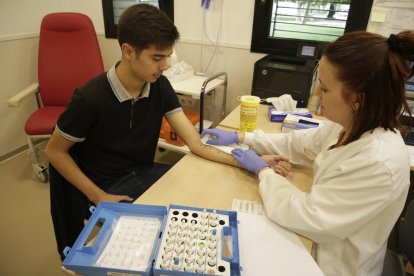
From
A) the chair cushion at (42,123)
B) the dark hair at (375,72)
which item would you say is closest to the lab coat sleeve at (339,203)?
the dark hair at (375,72)

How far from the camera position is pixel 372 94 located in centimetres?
77

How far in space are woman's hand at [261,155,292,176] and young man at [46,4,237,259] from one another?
0.15 metres

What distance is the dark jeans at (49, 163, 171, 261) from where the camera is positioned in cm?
121

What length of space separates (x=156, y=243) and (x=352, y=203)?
0.52m

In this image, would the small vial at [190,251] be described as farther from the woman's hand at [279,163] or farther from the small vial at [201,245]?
the woman's hand at [279,163]

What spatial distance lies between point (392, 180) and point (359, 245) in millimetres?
223

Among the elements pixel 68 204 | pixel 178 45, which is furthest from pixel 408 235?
pixel 178 45

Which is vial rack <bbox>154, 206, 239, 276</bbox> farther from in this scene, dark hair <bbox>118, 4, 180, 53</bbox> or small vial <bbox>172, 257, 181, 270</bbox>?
dark hair <bbox>118, 4, 180, 53</bbox>

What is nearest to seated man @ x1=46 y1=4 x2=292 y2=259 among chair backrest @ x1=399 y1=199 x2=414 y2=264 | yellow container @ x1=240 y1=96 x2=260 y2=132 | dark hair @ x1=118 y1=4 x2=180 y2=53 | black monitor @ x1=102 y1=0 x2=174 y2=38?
dark hair @ x1=118 y1=4 x2=180 y2=53

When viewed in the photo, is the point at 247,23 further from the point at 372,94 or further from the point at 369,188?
the point at 369,188

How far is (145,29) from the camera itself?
111 cm

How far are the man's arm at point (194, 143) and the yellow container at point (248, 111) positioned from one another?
26cm

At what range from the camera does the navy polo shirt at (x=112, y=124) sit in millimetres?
1140

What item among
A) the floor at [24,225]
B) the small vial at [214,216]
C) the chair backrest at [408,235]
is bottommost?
the floor at [24,225]
